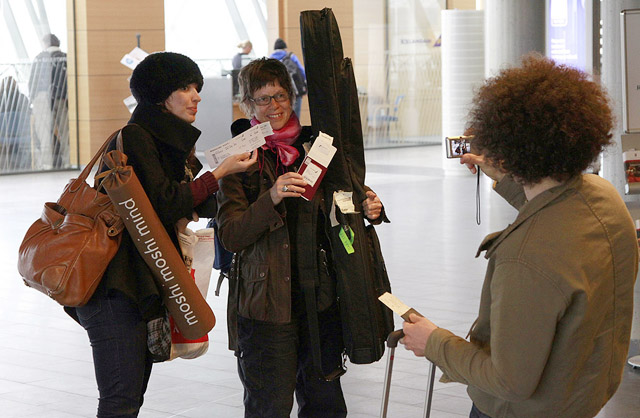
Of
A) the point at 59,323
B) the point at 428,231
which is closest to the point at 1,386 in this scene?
the point at 59,323

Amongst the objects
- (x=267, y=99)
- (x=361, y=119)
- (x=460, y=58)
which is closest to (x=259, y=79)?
(x=267, y=99)

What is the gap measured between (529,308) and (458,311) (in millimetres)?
4185

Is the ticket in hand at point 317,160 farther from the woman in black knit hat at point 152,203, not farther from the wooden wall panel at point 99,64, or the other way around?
the wooden wall panel at point 99,64

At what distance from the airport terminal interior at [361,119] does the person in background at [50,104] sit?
26 mm

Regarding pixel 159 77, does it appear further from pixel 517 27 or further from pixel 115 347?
pixel 517 27

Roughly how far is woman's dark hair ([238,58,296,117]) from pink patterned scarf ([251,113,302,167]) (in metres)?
0.12

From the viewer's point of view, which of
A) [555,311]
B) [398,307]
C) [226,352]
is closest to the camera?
[555,311]

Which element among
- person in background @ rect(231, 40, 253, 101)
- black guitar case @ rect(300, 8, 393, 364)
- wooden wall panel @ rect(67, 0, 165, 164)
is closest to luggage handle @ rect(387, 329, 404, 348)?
black guitar case @ rect(300, 8, 393, 364)

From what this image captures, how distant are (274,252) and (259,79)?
1.94ft

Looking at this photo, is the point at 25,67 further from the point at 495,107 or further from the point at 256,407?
the point at 495,107

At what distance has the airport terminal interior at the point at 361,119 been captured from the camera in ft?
14.9

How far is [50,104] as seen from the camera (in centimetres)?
1594

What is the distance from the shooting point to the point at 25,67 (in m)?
15.7

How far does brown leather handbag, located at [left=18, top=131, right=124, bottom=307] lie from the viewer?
274cm
